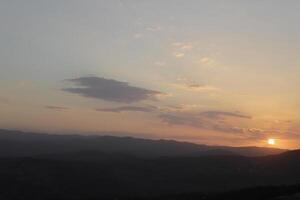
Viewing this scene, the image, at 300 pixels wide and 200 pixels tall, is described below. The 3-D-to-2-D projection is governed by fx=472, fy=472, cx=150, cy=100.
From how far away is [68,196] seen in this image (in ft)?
436

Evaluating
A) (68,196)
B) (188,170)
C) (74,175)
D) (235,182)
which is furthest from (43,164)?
(235,182)

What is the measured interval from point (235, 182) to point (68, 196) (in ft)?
172

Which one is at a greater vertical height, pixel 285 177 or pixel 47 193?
pixel 285 177

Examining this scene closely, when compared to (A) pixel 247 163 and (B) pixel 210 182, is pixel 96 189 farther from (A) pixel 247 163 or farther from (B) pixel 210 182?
(A) pixel 247 163

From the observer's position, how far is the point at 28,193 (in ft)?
438

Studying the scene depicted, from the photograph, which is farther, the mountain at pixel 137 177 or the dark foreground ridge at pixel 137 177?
the mountain at pixel 137 177

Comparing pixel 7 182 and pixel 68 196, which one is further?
pixel 7 182

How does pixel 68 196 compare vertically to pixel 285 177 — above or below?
below

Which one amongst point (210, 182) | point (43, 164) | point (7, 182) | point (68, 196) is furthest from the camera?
point (43, 164)

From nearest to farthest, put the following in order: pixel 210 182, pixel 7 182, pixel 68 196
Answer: pixel 68 196 → pixel 7 182 → pixel 210 182

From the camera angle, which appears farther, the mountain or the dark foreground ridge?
the mountain

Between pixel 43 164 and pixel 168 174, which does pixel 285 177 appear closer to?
pixel 168 174

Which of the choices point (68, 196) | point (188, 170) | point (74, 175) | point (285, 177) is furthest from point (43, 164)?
point (285, 177)

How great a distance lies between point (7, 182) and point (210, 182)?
6386cm
